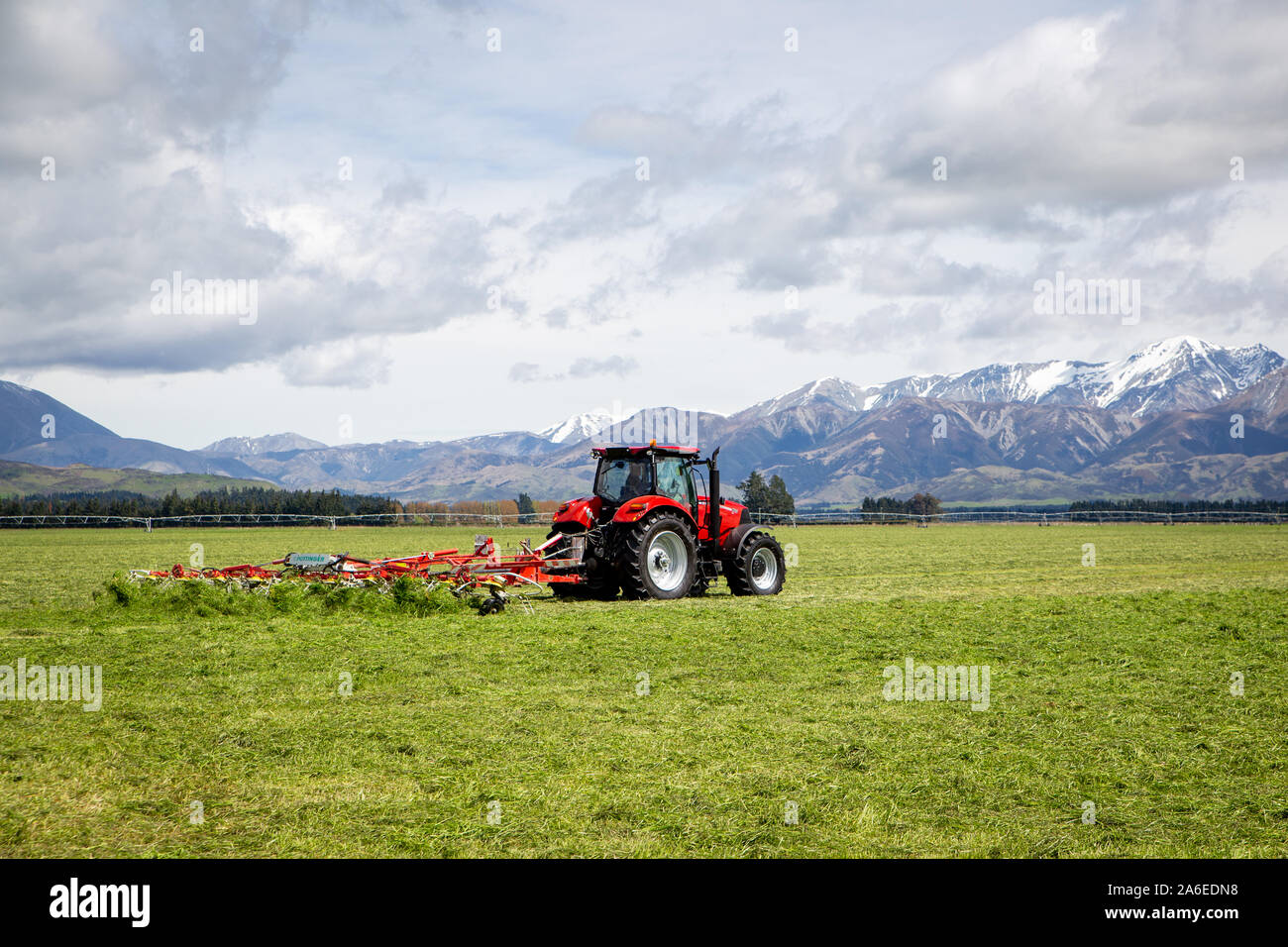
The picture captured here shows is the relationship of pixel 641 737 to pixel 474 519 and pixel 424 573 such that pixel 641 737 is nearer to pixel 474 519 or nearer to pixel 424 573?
pixel 424 573

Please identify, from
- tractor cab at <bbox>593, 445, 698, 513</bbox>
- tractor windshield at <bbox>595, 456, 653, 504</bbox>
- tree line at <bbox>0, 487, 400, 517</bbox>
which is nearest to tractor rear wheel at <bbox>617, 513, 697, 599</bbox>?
tractor cab at <bbox>593, 445, 698, 513</bbox>

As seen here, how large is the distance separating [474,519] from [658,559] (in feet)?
220

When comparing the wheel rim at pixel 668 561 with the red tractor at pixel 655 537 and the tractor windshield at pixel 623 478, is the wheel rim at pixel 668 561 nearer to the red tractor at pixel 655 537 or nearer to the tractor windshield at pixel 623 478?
the red tractor at pixel 655 537

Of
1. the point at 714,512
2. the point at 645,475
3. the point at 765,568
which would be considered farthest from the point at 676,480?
the point at 765,568

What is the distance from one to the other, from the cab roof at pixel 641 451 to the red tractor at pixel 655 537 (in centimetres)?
2

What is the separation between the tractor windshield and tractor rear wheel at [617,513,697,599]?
2.69ft

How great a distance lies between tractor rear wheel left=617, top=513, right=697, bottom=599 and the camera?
17.7 m

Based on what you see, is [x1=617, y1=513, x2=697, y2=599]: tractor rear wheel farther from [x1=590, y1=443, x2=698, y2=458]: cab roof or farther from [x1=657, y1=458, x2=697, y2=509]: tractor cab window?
[x1=590, y1=443, x2=698, y2=458]: cab roof

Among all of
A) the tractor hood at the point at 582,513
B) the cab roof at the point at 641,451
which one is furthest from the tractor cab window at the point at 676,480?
the tractor hood at the point at 582,513

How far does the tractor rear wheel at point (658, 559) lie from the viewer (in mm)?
17688
